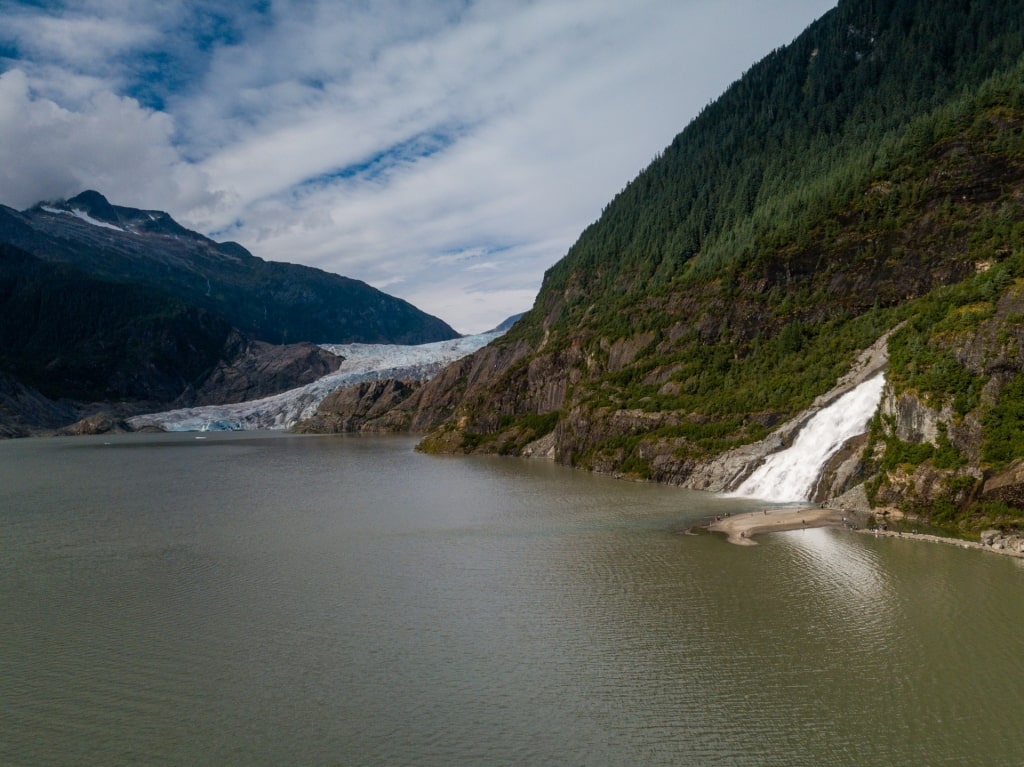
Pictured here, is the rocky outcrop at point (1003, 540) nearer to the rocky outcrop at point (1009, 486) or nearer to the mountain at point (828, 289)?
the mountain at point (828, 289)

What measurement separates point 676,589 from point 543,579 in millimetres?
6505

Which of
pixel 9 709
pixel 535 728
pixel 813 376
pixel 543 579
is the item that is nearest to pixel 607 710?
pixel 535 728

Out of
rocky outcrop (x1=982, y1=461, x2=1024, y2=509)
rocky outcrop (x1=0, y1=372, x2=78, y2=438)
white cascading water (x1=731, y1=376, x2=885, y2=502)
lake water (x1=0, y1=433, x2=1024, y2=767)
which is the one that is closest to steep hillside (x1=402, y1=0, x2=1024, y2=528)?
rocky outcrop (x1=982, y1=461, x2=1024, y2=509)

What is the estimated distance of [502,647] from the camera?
24359mm

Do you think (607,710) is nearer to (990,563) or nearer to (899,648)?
(899,648)

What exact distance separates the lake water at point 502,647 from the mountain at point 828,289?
10.8 meters

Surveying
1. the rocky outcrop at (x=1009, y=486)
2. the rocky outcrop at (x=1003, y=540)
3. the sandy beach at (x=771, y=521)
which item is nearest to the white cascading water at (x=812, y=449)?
the sandy beach at (x=771, y=521)

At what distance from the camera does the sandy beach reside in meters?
42.0

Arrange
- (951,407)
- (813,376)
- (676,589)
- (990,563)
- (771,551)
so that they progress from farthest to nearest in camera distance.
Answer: (813,376), (951,407), (771,551), (990,563), (676,589)

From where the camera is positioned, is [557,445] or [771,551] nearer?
[771,551]

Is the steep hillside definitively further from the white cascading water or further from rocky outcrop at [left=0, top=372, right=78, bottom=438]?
rocky outcrop at [left=0, top=372, right=78, bottom=438]

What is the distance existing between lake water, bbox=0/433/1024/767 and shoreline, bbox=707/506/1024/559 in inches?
53.9

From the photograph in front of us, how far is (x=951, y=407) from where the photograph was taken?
4159cm

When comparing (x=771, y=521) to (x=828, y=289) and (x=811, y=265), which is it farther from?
(x=811, y=265)
